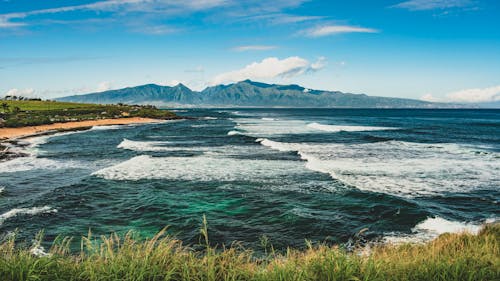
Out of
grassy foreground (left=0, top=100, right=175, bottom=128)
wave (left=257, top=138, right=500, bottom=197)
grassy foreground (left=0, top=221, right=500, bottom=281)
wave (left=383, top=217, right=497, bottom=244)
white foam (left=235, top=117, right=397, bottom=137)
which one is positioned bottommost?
wave (left=383, top=217, right=497, bottom=244)

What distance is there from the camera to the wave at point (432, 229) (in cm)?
1237

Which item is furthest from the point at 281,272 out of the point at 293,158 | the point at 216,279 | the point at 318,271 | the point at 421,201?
the point at 293,158

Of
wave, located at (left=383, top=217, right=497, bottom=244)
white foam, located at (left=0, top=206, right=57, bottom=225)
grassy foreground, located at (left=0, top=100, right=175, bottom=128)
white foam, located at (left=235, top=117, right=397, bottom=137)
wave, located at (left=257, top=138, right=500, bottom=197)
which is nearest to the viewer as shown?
wave, located at (left=383, top=217, right=497, bottom=244)

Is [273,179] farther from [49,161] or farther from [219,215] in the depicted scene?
[49,161]

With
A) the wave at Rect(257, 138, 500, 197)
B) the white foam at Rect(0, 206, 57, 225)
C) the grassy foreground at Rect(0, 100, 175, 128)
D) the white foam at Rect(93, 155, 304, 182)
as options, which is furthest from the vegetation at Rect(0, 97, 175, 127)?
the white foam at Rect(0, 206, 57, 225)

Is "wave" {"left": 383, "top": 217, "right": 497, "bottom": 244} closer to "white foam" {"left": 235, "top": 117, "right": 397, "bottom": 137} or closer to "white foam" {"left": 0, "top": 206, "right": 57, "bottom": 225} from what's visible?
"white foam" {"left": 0, "top": 206, "right": 57, "bottom": 225}

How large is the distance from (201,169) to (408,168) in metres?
13.9

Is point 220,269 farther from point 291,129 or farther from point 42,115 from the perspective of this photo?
point 42,115

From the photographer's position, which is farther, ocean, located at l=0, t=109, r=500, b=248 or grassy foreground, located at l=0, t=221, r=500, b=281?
ocean, located at l=0, t=109, r=500, b=248

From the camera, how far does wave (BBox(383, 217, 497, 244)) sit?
40.6 feet

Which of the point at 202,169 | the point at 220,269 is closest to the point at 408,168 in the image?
the point at 202,169

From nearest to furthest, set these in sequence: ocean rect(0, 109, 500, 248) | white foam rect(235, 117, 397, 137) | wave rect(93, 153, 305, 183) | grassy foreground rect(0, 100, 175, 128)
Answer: ocean rect(0, 109, 500, 248) < wave rect(93, 153, 305, 183) < grassy foreground rect(0, 100, 175, 128) < white foam rect(235, 117, 397, 137)

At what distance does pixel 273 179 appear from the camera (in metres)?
22.0

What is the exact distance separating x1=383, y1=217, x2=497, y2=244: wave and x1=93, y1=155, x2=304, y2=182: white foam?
9304mm
